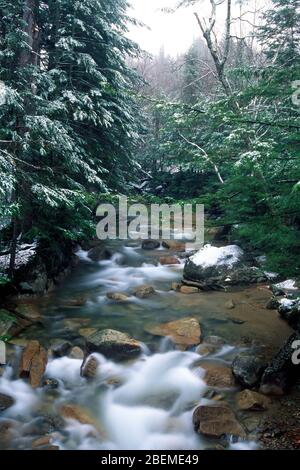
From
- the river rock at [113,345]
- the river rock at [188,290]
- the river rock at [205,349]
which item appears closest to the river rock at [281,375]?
the river rock at [205,349]

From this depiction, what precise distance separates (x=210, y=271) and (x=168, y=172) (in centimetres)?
1898

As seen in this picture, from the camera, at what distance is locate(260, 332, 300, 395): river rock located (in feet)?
18.1

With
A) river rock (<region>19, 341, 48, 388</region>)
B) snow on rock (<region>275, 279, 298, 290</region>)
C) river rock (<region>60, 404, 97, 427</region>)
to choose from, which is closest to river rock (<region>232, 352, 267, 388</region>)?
river rock (<region>60, 404, 97, 427</region>)

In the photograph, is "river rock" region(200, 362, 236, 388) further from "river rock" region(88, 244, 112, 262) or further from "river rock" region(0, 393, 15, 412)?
"river rock" region(88, 244, 112, 262)

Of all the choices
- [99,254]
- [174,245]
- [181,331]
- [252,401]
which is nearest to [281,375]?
[252,401]

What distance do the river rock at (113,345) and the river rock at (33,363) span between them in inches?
36.3

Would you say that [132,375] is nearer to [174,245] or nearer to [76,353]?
[76,353]

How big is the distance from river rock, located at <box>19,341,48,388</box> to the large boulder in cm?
541

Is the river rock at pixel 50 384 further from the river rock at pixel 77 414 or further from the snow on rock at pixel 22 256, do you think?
the snow on rock at pixel 22 256

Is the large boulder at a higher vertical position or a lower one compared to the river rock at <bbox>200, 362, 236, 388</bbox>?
higher

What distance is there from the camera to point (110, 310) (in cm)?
933

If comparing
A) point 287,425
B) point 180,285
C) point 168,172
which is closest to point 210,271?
point 180,285
